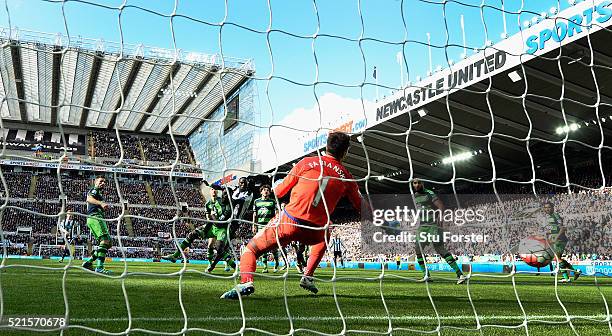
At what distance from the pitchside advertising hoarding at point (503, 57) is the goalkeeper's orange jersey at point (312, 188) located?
2.37 m

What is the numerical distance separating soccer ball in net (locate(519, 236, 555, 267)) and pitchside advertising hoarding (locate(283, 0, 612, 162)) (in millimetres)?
2739

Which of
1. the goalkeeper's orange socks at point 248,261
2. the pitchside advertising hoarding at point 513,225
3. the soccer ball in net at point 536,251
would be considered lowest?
the goalkeeper's orange socks at point 248,261

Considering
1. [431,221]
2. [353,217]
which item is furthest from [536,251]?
[353,217]

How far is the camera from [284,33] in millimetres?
3396

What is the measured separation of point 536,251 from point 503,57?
13.8ft

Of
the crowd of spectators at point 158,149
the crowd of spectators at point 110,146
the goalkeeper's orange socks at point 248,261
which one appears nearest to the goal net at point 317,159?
the goalkeeper's orange socks at point 248,261

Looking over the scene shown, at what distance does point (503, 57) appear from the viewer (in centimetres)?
1068

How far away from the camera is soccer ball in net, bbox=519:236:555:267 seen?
25.7 feet

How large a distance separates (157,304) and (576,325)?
10.6 ft

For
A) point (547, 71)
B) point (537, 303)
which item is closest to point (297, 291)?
point (537, 303)

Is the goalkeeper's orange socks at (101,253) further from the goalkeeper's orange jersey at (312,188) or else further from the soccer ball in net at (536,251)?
the soccer ball in net at (536,251)

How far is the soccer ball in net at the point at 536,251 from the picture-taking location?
783 centimetres

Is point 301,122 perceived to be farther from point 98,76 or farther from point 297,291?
point 98,76

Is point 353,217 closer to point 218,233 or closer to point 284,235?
point 218,233
